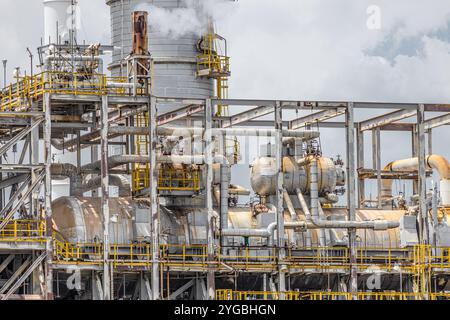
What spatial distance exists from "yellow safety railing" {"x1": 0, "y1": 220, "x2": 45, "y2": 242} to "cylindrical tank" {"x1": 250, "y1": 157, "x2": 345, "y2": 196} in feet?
30.1

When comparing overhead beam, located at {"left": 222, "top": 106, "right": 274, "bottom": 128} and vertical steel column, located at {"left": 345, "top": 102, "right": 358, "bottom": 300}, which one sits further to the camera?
overhead beam, located at {"left": 222, "top": 106, "right": 274, "bottom": 128}

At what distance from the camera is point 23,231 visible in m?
56.0

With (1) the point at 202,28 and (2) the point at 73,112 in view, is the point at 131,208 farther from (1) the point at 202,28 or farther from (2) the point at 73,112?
(1) the point at 202,28

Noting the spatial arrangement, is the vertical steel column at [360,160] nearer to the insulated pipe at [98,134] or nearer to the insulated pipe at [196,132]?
the insulated pipe at [196,132]

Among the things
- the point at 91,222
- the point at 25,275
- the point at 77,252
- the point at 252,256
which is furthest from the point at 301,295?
the point at 25,275

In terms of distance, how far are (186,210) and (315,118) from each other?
690 cm

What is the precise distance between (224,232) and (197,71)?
41.4ft

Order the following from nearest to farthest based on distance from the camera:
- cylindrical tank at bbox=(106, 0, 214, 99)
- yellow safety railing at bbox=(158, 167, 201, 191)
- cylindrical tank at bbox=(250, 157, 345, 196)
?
yellow safety railing at bbox=(158, 167, 201, 191), cylindrical tank at bbox=(250, 157, 345, 196), cylindrical tank at bbox=(106, 0, 214, 99)

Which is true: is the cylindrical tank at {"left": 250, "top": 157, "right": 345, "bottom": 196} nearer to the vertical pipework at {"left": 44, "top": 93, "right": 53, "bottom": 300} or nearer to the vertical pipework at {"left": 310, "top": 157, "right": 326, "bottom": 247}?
the vertical pipework at {"left": 310, "top": 157, "right": 326, "bottom": 247}

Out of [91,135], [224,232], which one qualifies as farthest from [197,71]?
[224,232]

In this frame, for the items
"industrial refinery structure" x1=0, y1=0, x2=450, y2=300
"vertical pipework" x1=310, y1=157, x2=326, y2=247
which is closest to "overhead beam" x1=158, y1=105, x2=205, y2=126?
"industrial refinery structure" x1=0, y1=0, x2=450, y2=300

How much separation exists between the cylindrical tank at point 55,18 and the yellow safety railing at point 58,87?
1050 cm

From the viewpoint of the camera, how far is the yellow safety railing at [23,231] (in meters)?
55.2

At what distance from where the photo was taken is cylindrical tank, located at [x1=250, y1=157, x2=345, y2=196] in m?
59.7
